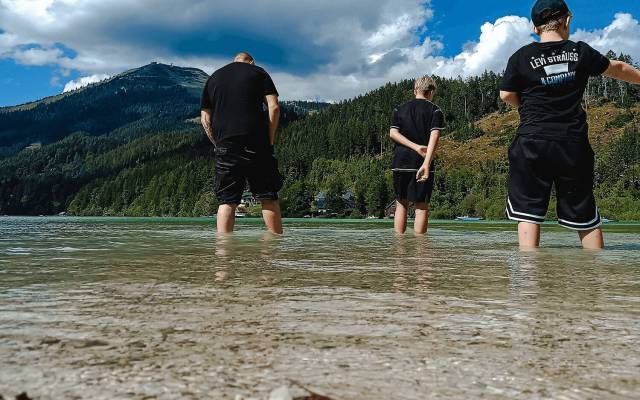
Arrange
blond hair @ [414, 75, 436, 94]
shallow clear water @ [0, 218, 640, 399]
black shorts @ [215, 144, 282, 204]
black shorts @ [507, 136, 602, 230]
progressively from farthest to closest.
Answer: blond hair @ [414, 75, 436, 94] < black shorts @ [215, 144, 282, 204] < black shorts @ [507, 136, 602, 230] < shallow clear water @ [0, 218, 640, 399]

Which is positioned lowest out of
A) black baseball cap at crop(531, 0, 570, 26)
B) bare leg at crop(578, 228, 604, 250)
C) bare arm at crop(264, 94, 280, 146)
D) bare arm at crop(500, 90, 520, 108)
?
bare leg at crop(578, 228, 604, 250)

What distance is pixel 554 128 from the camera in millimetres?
5293

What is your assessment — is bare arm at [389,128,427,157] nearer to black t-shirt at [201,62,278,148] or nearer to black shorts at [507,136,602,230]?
black t-shirt at [201,62,278,148]

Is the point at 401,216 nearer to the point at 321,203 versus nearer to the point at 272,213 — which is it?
the point at 272,213

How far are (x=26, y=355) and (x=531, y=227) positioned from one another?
5.11 m

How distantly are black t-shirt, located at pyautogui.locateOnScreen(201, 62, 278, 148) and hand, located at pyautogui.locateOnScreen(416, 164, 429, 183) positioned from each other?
108 inches

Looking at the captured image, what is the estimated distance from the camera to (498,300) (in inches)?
89.1

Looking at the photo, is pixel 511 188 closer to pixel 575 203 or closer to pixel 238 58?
pixel 575 203

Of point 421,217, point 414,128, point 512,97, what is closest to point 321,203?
point 414,128

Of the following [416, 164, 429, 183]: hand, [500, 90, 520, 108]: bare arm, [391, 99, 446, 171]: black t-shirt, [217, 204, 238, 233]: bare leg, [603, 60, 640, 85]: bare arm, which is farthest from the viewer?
[391, 99, 446, 171]: black t-shirt

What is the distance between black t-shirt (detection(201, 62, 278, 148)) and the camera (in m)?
7.50

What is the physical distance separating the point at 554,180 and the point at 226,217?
4635 millimetres

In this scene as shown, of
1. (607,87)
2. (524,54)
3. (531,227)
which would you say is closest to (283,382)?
(531,227)

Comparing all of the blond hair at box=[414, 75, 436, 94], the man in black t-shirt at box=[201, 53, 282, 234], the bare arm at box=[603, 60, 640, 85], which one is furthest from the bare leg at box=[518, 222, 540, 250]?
the blond hair at box=[414, 75, 436, 94]
